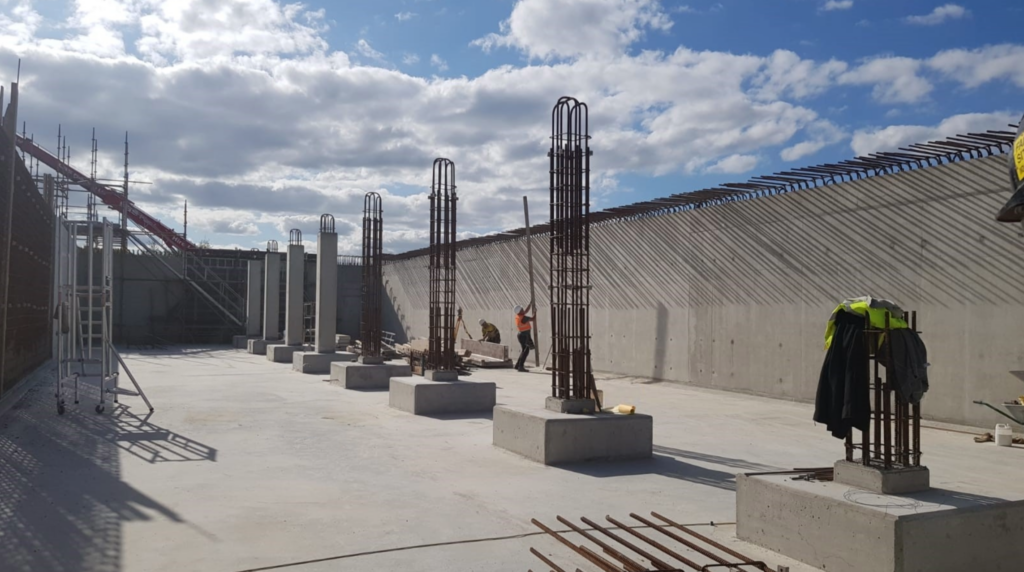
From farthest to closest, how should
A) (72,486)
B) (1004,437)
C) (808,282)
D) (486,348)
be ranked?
1. (486,348)
2. (808,282)
3. (1004,437)
4. (72,486)

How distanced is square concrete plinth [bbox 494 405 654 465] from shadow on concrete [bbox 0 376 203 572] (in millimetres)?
3886

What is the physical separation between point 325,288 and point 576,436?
13873mm

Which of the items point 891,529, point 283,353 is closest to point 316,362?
point 283,353

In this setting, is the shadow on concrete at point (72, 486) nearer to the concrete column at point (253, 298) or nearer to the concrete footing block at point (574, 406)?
the concrete footing block at point (574, 406)

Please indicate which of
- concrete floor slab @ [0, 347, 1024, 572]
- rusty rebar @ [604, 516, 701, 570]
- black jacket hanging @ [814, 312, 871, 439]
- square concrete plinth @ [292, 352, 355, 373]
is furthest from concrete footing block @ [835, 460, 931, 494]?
square concrete plinth @ [292, 352, 355, 373]

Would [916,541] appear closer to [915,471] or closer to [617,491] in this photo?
[915,471]

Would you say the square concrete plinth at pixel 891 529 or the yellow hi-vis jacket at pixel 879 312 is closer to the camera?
the square concrete plinth at pixel 891 529

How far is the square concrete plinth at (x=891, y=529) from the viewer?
4.93 meters

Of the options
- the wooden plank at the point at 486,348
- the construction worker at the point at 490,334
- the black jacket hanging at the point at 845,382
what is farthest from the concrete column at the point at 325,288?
the black jacket hanging at the point at 845,382

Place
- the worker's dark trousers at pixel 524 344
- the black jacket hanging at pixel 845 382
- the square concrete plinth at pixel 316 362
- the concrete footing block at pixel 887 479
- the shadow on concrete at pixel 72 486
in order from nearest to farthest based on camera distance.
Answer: the concrete footing block at pixel 887 479, the black jacket hanging at pixel 845 382, the shadow on concrete at pixel 72 486, the square concrete plinth at pixel 316 362, the worker's dark trousers at pixel 524 344

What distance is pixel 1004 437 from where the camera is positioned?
1077 centimetres

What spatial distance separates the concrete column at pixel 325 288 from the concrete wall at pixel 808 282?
6720mm

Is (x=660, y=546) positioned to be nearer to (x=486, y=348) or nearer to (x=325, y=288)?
(x=325, y=288)

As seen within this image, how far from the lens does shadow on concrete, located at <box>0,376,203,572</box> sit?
571 centimetres
